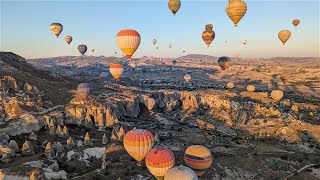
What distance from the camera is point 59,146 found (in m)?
49.8

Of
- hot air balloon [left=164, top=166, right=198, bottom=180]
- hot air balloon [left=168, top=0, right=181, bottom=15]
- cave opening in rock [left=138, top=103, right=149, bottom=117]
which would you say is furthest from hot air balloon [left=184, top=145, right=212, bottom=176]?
cave opening in rock [left=138, top=103, right=149, bottom=117]

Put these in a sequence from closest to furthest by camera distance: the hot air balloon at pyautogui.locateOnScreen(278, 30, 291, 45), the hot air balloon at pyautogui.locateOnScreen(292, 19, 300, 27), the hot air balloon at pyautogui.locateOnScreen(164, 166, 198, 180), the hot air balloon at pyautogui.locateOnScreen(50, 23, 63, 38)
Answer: the hot air balloon at pyautogui.locateOnScreen(164, 166, 198, 180) → the hot air balloon at pyautogui.locateOnScreen(50, 23, 63, 38) → the hot air balloon at pyautogui.locateOnScreen(278, 30, 291, 45) → the hot air balloon at pyautogui.locateOnScreen(292, 19, 300, 27)

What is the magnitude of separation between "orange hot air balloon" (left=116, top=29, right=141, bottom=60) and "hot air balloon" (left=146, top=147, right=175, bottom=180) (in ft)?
97.4

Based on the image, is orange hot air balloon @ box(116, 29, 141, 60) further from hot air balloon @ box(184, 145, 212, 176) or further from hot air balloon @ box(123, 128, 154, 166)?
hot air balloon @ box(184, 145, 212, 176)

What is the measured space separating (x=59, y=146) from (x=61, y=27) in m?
49.6

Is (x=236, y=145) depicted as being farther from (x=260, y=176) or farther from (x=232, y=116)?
(x=232, y=116)

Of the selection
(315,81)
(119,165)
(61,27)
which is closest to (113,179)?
(119,165)

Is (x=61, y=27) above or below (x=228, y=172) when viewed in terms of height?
above

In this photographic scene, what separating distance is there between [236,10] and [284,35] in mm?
37866

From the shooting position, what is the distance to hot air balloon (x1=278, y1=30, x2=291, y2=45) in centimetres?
9256

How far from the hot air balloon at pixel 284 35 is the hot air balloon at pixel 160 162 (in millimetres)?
70625

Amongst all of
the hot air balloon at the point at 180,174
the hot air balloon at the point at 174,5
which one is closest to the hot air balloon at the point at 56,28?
the hot air balloon at the point at 174,5

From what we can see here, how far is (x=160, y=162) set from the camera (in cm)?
3703

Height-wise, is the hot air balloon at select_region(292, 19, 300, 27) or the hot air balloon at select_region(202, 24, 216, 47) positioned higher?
the hot air balloon at select_region(292, 19, 300, 27)
